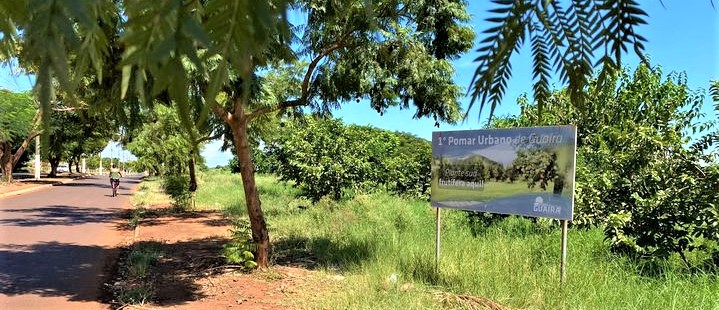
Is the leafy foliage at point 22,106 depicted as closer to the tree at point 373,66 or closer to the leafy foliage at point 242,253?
the tree at point 373,66

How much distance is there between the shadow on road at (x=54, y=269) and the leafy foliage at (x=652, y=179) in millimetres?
6160

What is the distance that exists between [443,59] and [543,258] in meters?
2.72

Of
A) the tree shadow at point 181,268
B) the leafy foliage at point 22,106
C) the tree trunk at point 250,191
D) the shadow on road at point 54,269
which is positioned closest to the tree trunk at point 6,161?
the shadow on road at point 54,269

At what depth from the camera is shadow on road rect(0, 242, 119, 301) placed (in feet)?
23.8

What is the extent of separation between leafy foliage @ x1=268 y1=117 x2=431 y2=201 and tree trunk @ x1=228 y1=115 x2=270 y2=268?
693 centimetres

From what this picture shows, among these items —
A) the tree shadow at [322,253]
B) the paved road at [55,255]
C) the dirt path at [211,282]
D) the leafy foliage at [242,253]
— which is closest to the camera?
the dirt path at [211,282]

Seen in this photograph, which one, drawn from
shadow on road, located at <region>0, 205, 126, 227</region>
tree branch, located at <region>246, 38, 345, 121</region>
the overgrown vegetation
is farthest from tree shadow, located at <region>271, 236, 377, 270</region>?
shadow on road, located at <region>0, 205, 126, 227</region>

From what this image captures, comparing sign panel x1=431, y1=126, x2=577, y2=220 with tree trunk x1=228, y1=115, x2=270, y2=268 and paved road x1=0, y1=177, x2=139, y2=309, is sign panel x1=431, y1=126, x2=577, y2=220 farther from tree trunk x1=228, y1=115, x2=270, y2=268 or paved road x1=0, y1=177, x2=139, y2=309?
paved road x1=0, y1=177, x2=139, y2=309

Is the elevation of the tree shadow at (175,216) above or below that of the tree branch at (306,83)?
below

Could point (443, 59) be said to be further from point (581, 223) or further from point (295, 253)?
point (295, 253)

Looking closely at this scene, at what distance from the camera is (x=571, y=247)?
7699 millimetres

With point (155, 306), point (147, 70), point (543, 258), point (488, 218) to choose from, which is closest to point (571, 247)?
point (543, 258)

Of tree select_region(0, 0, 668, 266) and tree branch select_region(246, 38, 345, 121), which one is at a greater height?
tree branch select_region(246, 38, 345, 121)

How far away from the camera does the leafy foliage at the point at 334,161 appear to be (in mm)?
15078
